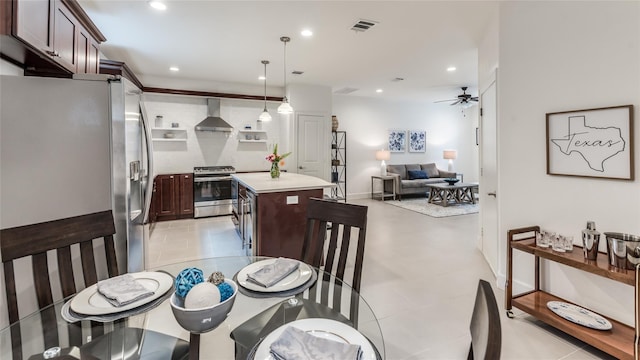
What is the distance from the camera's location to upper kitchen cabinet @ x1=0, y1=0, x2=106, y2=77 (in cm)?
163

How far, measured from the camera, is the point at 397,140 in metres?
8.91

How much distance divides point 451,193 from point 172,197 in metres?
6.44

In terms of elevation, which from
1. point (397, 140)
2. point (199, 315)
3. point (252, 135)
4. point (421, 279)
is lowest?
point (421, 279)

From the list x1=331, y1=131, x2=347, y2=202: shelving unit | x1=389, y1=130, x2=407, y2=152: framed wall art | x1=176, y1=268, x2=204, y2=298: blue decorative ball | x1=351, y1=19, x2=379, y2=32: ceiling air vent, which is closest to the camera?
x1=176, y1=268, x2=204, y2=298: blue decorative ball

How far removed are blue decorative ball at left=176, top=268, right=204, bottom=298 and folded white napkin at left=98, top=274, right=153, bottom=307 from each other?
409mm

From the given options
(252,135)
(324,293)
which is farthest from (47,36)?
(252,135)

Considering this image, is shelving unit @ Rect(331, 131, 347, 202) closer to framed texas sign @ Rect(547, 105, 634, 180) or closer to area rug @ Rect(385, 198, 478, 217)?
area rug @ Rect(385, 198, 478, 217)

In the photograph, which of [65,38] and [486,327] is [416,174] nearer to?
[65,38]

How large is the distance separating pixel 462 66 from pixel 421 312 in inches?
176

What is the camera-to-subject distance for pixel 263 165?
705cm

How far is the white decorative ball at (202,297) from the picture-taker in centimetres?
97

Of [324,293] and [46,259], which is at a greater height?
[46,259]

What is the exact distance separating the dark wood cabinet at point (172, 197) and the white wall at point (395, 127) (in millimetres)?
4159

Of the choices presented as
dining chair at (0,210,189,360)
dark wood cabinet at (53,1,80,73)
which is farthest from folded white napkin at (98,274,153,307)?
dark wood cabinet at (53,1,80,73)
